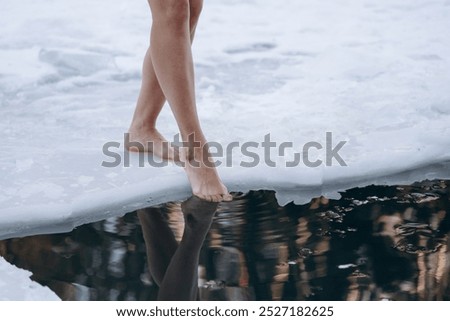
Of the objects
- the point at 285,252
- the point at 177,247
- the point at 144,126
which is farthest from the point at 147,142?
the point at 285,252

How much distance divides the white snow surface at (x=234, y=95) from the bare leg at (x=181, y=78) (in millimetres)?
78

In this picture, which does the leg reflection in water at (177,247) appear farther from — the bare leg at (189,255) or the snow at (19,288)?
the snow at (19,288)

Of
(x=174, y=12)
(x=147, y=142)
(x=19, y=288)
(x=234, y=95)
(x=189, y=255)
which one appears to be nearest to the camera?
(x=19, y=288)

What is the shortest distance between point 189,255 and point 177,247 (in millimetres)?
55

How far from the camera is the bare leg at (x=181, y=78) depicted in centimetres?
222

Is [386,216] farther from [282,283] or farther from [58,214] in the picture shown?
[58,214]

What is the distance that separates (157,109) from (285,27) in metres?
1.78

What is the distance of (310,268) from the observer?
190cm

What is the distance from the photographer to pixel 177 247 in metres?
2.02

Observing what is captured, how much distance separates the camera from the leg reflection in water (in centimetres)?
183

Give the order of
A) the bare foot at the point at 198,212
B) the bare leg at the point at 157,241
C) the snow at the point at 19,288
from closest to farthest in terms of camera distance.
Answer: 1. the snow at the point at 19,288
2. the bare leg at the point at 157,241
3. the bare foot at the point at 198,212

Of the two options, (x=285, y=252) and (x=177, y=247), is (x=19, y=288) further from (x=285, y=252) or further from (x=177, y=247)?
(x=285, y=252)

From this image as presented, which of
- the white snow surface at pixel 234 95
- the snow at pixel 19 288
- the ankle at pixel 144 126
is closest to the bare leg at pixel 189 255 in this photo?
the white snow surface at pixel 234 95
